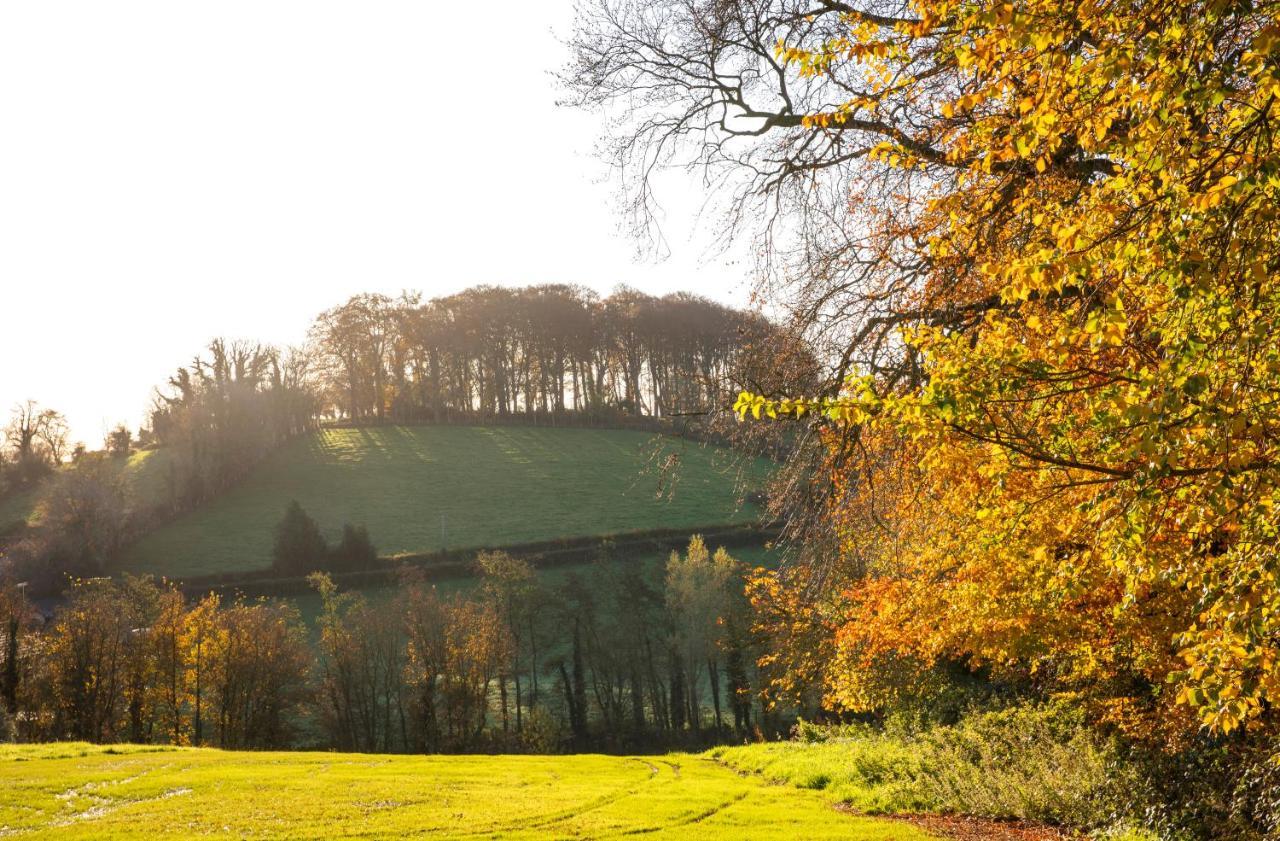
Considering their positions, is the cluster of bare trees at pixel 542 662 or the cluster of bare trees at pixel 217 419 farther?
the cluster of bare trees at pixel 217 419

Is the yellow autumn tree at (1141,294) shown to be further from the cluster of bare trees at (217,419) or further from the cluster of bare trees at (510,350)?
the cluster of bare trees at (510,350)

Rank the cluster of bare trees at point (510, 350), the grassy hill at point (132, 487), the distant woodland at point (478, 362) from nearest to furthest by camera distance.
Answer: the grassy hill at point (132, 487) → the distant woodland at point (478, 362) → the cluster of bare trees at point (510, 350)

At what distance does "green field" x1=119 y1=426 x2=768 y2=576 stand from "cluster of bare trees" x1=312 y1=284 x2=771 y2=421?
8.09m

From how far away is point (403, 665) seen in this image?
161ft

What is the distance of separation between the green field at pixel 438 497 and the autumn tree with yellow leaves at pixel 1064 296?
51211 mm

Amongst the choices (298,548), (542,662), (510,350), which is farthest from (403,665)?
(510,350)

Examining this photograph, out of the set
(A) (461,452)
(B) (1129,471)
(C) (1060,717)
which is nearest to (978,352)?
(B) (1129,471)

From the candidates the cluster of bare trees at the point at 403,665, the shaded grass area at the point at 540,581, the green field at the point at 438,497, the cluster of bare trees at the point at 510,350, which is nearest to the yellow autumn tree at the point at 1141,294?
the cluster of bare trees at the point at 403,665

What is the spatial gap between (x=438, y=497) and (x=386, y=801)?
56262 mm

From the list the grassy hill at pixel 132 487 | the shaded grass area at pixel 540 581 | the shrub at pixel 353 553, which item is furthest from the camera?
the grassy hill at pixel 132 487

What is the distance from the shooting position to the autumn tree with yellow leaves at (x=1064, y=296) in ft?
16.5

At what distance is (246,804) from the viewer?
63.3 feet

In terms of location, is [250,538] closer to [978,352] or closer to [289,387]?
[289,387]

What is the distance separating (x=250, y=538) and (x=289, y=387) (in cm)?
2437
